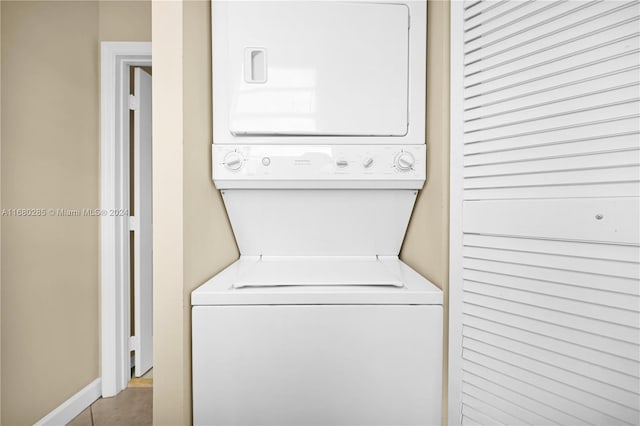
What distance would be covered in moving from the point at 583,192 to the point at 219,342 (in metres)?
1.20

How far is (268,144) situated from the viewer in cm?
130

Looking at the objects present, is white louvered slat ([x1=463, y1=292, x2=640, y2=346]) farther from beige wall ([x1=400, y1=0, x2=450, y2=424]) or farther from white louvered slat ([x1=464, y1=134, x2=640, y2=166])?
white louvered slat ([x1=464, y1=134, x2=640, y2=166])

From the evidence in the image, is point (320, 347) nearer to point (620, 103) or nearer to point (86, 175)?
point (620, 103)

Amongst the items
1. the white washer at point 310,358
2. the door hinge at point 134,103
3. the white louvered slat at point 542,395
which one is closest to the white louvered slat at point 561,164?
the white washer at point 310,358

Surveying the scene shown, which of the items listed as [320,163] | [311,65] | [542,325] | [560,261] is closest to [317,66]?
[311,65]

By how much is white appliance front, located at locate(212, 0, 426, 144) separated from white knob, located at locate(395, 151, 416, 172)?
0.34 ft

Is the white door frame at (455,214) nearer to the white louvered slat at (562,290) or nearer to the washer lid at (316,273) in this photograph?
the white louvered slat at (562,290)

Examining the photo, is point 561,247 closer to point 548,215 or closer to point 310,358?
point 548,215

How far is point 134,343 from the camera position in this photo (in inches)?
95.7

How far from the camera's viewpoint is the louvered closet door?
0.75m

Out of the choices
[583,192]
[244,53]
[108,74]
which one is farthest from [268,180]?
[108,74]

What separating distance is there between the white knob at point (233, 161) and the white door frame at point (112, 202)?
1.46 m

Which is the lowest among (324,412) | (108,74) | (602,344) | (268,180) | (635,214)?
(324,412)

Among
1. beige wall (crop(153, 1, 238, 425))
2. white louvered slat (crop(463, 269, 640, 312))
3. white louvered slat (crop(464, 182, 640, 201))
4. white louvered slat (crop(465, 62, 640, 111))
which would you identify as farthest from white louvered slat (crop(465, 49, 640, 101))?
beige wall (crop(153, 1, 238, 425))
